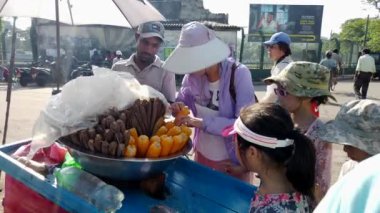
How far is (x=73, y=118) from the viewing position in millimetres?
1847

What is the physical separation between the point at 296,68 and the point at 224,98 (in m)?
0.42

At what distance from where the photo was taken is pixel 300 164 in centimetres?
151

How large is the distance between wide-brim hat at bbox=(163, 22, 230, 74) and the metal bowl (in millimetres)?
528

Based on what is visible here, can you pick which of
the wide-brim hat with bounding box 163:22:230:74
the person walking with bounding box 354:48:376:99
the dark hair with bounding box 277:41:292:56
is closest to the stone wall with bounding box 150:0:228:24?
the person walking with bounding box 354:48:376:99

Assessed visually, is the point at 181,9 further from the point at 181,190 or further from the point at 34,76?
the point at 181,190

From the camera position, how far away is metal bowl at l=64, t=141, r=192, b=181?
175 centimetres

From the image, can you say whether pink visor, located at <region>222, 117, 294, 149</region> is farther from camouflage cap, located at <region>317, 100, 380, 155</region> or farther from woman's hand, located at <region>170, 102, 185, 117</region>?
woman's hand, located at <region>170, 102, 185, 117</region>

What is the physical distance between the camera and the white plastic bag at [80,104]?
1.85 metres

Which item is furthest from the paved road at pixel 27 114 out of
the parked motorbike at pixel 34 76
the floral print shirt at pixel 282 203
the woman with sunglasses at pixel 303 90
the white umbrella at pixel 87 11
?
the floral print shirt at pixel 282 203

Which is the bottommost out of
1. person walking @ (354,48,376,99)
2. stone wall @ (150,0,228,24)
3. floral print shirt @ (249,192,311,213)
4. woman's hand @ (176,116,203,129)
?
person walking @ (354,48,376,99)

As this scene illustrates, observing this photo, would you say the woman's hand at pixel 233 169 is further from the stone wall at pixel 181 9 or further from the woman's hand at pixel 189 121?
the stone wall at pixel 181 9

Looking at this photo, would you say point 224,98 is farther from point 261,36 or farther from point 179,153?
point 261,36

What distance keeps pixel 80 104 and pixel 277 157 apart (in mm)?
924

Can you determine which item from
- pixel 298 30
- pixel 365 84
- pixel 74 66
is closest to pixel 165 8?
pixel 298 30
